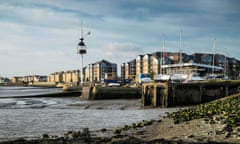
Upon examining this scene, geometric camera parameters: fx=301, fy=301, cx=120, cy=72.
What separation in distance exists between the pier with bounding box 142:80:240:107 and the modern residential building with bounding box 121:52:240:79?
56.7 meters

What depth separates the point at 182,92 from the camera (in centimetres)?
3372

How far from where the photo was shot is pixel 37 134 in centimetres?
1546

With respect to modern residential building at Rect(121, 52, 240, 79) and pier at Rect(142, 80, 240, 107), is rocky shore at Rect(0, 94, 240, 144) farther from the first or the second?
modern residential building at Rect(121, 52, 240, 79)

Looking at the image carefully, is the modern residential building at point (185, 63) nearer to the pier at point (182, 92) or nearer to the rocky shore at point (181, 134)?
→ the pier at point (182, 92)

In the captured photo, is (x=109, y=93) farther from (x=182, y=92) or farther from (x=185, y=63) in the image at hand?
(x=185, y=63)

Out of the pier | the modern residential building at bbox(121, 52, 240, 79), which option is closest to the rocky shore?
the pier

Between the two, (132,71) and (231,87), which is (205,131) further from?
(132,71)

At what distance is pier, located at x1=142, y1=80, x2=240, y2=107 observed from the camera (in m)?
32.3

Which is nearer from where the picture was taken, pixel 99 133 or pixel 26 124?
pixel 99 133

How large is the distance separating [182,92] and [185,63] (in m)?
74.9

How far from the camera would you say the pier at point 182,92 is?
3228cm

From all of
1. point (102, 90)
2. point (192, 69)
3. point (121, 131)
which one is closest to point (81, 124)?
point (121, 131)

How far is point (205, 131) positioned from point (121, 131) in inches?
176

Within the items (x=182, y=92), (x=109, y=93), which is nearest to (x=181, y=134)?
(x=182, y=92)
